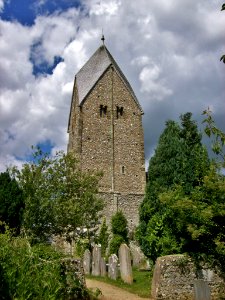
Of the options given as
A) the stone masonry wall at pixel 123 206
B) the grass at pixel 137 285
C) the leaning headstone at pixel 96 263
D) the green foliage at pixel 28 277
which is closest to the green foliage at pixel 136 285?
the grass at pixel 137 285

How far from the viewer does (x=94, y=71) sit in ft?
112

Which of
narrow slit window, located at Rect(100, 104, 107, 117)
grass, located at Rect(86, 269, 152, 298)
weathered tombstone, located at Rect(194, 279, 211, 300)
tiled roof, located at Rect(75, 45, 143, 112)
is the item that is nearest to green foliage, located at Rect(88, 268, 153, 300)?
grass, located at Rect(86, 269, 152, 298)

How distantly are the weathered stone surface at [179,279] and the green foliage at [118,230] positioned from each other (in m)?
16.3

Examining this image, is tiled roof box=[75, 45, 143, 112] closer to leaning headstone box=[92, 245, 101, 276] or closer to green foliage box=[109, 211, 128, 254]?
green foliage box=[109, 211, 128, 254]

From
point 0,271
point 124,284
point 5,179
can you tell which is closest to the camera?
point 0,271

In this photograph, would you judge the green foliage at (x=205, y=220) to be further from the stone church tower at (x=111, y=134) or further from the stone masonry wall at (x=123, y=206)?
the stone church tower at (x=111, y=134)

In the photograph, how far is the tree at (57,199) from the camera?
19.1 meters

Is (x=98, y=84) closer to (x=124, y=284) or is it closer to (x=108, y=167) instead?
(x=108, y=167)

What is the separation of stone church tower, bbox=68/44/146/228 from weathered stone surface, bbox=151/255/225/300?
62.2 ft

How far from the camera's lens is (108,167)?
1178 inches

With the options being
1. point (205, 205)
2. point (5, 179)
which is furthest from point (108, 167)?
point (205, 205)

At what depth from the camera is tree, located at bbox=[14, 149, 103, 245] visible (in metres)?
19.1

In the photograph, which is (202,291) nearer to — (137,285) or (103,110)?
(137,285)

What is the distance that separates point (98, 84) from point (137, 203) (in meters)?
11.3
